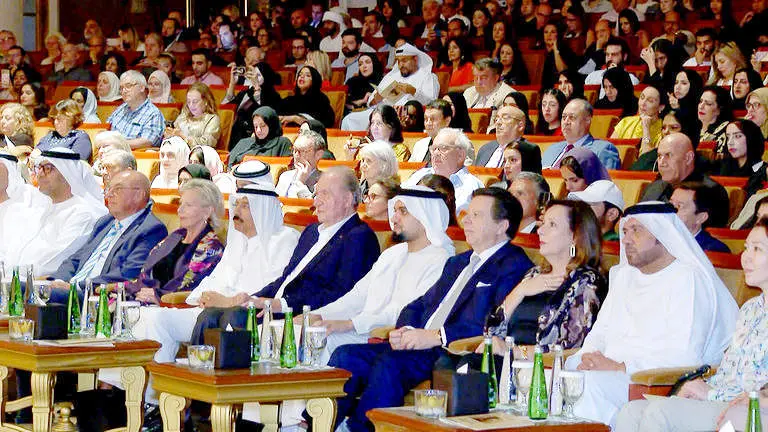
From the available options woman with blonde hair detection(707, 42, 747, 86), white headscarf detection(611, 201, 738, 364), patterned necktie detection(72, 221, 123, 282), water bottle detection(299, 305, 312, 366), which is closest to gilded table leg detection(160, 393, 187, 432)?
water bottle detection(299, 305, 312, 366)

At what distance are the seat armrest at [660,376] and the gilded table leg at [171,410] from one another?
1.46 metres

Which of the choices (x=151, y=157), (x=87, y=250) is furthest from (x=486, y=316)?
(x=151, y=157)

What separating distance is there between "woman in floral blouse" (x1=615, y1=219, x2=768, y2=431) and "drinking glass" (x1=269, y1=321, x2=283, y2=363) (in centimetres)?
118

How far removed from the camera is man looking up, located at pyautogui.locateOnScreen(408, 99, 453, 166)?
8.18 metres

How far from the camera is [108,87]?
10.9 meters

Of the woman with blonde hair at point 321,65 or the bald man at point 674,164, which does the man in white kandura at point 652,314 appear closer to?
the bald man at point 674,164

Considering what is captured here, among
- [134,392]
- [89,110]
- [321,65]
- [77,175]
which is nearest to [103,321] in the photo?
[134,392]

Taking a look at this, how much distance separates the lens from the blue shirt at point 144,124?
31.6 feet

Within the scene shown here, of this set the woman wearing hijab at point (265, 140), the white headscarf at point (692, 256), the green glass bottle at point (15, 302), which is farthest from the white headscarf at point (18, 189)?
the white headscarf at point (692, 256)

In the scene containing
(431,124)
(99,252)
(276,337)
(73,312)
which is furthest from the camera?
(431,124)

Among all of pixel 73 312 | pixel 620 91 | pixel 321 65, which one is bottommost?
pixel 73 312

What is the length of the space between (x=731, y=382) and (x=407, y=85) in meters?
5.78

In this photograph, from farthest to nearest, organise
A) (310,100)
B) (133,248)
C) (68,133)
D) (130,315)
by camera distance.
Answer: (310,100), (68,133), (133,248), (130,315)

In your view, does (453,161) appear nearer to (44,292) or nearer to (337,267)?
(337,267)
